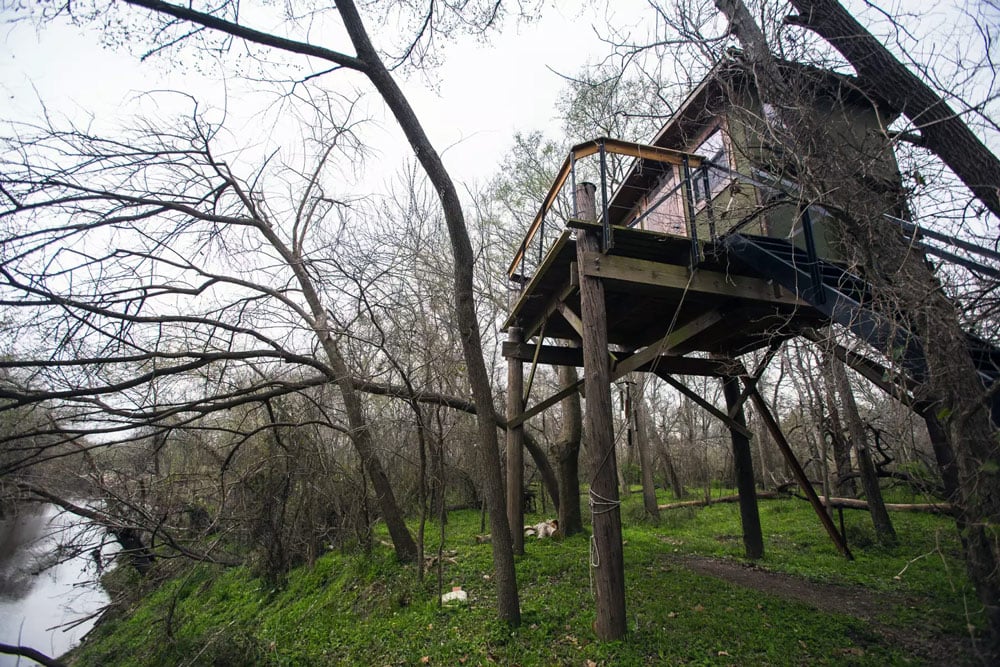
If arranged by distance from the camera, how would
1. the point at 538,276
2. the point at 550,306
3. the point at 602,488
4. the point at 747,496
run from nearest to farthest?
the point at 602,488 → the point at 538,276 → the point at 550,306 → the point at 747,496

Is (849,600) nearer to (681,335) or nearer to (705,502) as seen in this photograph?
(681,335)

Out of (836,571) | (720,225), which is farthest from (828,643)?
(720,225)

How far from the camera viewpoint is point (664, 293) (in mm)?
5023

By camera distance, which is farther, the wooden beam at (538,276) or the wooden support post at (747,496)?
the wooden support post at (747,496)

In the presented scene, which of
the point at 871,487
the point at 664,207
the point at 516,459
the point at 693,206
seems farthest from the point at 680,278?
the point at 871,487

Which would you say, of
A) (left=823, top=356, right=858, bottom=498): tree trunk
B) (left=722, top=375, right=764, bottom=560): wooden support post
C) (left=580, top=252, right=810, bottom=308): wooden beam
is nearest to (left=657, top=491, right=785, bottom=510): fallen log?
(left=823, top=356, right=858, bottom=498): tree trunk

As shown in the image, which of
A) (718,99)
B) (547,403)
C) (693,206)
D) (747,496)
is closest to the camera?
(693,206)

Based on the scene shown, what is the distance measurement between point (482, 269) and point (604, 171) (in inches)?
350

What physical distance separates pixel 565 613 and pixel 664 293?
11.1ft

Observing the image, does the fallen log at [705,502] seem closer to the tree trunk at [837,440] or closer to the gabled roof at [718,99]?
the tree trunk at [837,440]

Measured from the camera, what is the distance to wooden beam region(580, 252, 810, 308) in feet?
15.1

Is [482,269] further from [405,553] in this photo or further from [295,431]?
[405,553]

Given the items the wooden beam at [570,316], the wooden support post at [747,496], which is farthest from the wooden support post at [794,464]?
the wooden beam at [570,316]

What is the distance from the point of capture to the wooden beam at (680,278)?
4594mm
